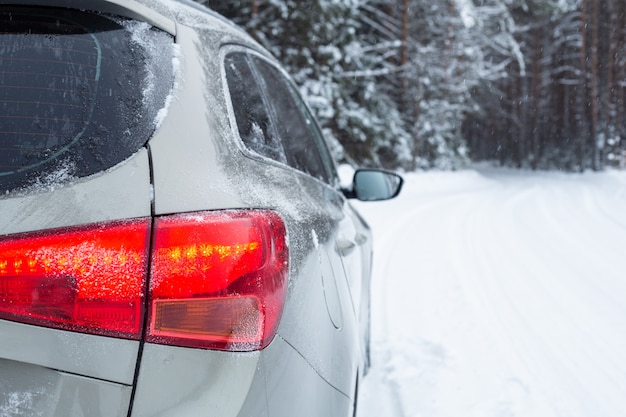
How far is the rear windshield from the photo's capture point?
107 cm

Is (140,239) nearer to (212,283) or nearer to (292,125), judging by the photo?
(212,283)

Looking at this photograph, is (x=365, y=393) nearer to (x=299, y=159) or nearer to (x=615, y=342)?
(x=299, y=159)

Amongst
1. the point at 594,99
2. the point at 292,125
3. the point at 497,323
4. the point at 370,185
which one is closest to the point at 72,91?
the point at 292,125

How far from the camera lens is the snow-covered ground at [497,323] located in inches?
112

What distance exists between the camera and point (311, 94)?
47.0 feet

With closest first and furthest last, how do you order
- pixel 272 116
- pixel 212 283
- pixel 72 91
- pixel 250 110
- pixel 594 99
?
pixel 212 283, pixel 72 91, pixel 250 110, pixel 272 116, pixel 594 99

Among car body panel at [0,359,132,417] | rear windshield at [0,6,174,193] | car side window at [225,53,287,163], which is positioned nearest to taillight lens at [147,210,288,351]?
car body panel at [0,359,132,417]

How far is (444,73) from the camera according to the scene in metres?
23.9

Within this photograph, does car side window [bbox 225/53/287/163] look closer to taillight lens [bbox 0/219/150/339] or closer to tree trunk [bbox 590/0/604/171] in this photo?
taillight lens [bbox 0/219/150/339]

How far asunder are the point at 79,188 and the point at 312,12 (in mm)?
13664

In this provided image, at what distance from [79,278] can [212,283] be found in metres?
0.27

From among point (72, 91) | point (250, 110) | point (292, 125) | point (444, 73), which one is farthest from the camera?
point (444, 73)

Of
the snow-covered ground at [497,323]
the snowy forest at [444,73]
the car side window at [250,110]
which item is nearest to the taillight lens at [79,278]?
the car side window at [250,110]

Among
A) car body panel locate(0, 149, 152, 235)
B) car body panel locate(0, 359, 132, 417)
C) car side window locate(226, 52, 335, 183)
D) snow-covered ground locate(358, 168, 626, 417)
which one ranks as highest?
car side window locate(226, 52, 335, 183)
